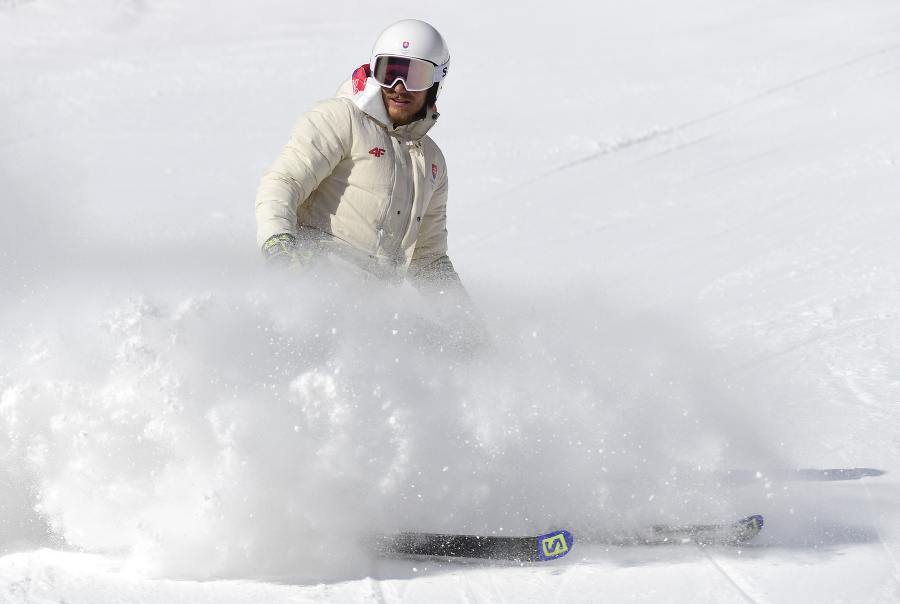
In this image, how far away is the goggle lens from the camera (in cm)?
376

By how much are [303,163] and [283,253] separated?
42 cm

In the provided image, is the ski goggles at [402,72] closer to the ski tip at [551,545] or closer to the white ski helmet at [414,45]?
the white ski helmet at [414,45]

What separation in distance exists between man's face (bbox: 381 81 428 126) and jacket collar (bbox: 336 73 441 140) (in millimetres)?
21

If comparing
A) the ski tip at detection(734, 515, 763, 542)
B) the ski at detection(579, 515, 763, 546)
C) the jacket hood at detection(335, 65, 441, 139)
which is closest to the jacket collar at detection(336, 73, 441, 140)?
the jacket hood at detection(335, 65, 441, 139)

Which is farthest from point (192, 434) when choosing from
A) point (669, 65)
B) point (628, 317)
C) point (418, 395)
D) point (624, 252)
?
point (669, 65)

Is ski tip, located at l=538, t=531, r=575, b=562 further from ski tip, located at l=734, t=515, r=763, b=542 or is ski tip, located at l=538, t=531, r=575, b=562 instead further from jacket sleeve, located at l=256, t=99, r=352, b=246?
jacket sleeve, located at l=256, t=99, r=352, b=246

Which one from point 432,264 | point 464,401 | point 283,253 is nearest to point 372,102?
point 283,253

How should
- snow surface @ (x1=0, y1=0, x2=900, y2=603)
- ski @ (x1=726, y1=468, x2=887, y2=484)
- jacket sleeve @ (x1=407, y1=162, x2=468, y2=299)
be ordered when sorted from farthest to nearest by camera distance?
1. jacket sleeve @ (x1=407, y1=162, x2=468, y2=299)
2. ski @ (x1=726, y1=468, x2=887, y2=484)
3. snow surface @ (x1=0, y1=0, x2=900, y2=603)

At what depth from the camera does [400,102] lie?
3.79 metres

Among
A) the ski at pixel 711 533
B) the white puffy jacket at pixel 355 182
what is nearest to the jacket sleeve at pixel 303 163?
the white puffy jacket at pixel 355 182

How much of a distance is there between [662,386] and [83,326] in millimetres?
2534

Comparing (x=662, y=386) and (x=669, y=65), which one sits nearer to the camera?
(x=662, y=386)

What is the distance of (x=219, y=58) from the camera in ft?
50.4

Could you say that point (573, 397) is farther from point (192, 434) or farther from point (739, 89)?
point (739, 89)
